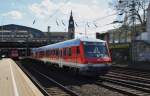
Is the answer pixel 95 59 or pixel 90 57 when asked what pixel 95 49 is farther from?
pixel 95 59

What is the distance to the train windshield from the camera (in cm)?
2323

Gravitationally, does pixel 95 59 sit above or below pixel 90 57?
below

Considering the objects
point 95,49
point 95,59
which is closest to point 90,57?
point 95,59

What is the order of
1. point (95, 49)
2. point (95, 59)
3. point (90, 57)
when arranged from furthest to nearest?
1. point (95, 49)
2. point (90, 57)
3. point (95, 59)

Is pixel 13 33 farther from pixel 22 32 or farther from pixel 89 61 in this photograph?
pixel 89 61

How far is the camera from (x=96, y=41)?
78.2ft

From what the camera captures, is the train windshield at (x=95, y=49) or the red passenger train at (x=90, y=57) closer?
the red passenger train at (x=90, y=57)

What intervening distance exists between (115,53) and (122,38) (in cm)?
2005

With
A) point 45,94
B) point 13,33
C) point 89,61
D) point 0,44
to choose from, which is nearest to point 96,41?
point 89,61

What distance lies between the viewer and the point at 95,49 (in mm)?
23531

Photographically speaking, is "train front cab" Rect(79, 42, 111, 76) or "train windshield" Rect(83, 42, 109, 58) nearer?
"train front cab" Rect(79, 42, 111, 76)

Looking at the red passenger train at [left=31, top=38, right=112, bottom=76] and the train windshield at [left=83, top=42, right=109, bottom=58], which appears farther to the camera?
the train windshield at [left=83, top=42, right=109, bottom=58]

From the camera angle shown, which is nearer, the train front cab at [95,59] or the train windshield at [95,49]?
the train front cab at [95,59]

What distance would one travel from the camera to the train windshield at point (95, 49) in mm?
23234
